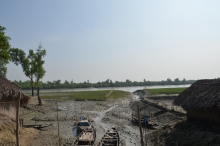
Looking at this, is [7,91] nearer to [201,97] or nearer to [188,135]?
[188,135]

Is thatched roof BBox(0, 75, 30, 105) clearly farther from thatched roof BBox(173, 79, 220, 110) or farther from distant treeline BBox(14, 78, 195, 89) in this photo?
distant treeline BBox(14, 78, 195, 89)

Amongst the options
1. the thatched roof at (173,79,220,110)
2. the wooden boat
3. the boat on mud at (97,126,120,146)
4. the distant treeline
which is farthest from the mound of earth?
the distant treeline

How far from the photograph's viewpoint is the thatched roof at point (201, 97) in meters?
15.1

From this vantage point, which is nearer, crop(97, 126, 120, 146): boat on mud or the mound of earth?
the mound of earth

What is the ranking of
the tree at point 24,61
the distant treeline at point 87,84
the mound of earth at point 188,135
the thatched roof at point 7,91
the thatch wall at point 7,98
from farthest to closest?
the distant treeline at point 87,84, the tree at point 24,61, the thatch wall at point 7,98, the thatched roof at point 7,91, the mound of earth at point 188,135

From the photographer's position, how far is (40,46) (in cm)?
4031

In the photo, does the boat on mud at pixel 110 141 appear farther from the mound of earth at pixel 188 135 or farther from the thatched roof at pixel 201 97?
the thatched roof at pixel 201 97

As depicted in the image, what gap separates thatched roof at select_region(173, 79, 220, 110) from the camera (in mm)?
15055

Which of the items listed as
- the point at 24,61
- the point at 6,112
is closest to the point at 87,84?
the point at 24,61

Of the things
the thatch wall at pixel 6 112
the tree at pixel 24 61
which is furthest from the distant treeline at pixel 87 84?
the thatch wall at pixel 6 112

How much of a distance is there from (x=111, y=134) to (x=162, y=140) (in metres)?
4.17

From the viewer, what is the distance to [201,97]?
54.9 feet

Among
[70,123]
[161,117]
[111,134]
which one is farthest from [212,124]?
[70,123]

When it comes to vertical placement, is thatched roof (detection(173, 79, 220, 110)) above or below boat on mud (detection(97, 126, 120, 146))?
above
